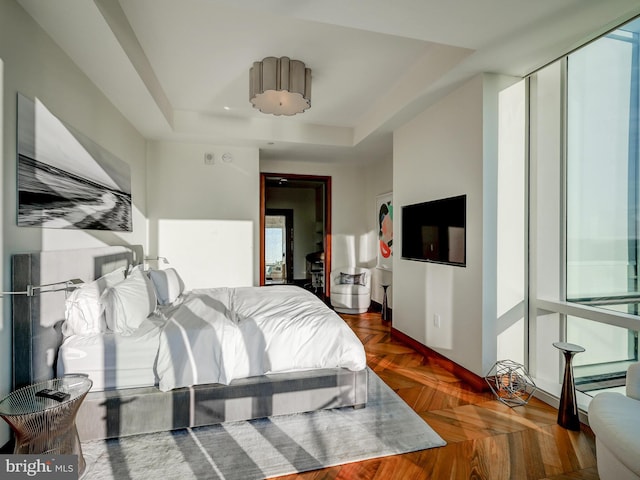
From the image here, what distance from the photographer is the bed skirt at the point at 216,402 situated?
197cm

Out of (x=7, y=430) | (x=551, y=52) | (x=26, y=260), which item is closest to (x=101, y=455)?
(x=7, y=430)

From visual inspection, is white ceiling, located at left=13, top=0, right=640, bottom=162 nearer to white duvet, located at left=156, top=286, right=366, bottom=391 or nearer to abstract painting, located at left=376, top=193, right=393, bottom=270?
abstract painting, located at left=376, top=193, right=393, bottom=270

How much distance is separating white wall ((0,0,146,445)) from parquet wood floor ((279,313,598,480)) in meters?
1.95

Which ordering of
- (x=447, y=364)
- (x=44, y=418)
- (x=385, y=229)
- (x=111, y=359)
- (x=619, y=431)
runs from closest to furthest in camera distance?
(x=619, y=431), (x=44, y=418), (x=111, y=359), (x=447, y=364), (x=385, y=229)

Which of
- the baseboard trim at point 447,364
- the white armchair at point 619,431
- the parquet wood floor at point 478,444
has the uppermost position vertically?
the white armchair at point 619,431

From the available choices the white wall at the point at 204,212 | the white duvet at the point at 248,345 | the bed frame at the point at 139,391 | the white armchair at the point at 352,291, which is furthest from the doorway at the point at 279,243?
the bed frame at the point at 139,391

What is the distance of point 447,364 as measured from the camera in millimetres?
3090

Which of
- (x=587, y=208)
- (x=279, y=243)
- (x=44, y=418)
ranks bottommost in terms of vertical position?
(x=44, y=418)

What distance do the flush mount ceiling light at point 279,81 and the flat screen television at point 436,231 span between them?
162cm

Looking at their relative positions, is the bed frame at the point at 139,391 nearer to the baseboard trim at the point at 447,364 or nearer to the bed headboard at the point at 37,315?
the bed headboard at the point at 37,315

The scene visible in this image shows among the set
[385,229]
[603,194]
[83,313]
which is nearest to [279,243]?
[385,229]

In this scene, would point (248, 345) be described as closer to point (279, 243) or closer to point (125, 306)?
point (125, 306)

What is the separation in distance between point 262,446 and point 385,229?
12.6ft

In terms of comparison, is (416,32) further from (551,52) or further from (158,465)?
(158,465)
